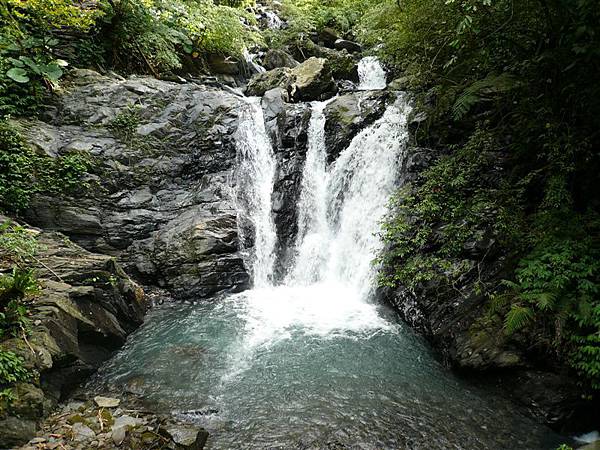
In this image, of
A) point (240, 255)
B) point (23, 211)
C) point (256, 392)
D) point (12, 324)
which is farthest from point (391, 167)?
point (23, 211)

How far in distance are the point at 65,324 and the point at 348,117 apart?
8325 mm

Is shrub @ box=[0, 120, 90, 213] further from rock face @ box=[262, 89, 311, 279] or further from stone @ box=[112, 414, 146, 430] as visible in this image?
stone @ box=[112, 414, 146, 430]

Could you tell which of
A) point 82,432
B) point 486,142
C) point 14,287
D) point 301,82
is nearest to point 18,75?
point 14,287

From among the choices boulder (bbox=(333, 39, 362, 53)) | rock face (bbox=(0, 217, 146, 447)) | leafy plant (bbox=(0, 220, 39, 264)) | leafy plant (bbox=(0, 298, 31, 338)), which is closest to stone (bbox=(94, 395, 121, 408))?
rock face (bbox=(0, 217, 146, 447))

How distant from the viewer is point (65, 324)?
16.6 ft

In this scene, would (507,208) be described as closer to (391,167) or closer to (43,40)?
(391,167)

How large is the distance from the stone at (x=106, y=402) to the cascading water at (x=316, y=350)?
368 mm

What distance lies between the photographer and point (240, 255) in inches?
352

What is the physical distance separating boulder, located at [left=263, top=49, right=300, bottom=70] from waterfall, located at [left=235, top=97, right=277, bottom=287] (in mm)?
5493

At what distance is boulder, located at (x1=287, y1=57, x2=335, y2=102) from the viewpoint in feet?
40.0

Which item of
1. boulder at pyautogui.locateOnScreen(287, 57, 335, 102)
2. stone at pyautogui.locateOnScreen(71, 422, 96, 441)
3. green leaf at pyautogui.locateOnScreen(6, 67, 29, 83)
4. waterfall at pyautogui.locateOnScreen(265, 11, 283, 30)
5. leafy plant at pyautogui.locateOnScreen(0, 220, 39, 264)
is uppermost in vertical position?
waterfall at pyautogui.locateOnScreen(265, 11, 283, 30)

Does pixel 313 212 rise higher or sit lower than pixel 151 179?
lower

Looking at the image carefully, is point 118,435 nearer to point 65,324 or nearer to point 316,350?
point 65,324

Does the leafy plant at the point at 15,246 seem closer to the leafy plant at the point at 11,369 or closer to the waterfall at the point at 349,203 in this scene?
the leafy plant at the point at 11,369
